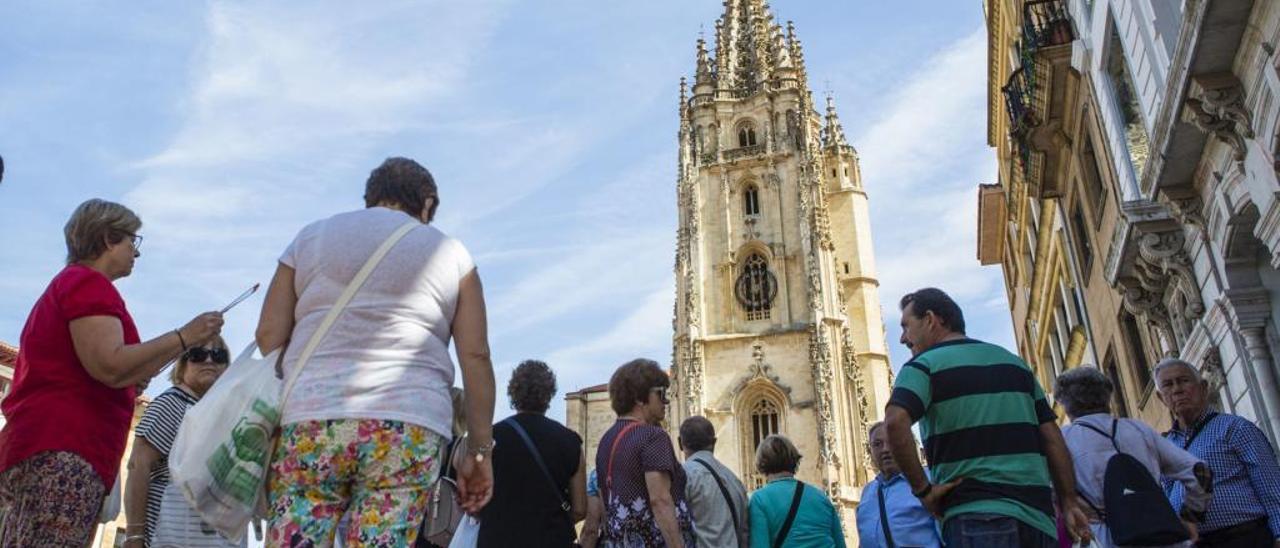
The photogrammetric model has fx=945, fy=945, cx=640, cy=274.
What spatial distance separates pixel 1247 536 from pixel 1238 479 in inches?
12.6

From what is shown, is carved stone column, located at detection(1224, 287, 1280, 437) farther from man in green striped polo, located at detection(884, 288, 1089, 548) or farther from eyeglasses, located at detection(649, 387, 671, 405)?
eyeglasses, located at detection(649, 387, 671, 405)

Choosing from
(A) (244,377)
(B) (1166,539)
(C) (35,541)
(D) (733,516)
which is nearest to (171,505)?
(C) (35,541)

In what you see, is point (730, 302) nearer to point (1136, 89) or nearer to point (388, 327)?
point (1136, 89)

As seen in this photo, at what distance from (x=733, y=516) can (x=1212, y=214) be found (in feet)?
22.0

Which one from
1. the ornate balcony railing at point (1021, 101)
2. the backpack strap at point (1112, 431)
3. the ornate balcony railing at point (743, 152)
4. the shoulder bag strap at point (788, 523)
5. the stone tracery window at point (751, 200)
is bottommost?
the shoulder bag strap at point (788, 523)

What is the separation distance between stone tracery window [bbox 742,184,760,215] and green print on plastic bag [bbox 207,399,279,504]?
136 feet

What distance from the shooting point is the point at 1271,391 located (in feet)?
30.3

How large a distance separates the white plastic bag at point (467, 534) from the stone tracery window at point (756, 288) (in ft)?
120

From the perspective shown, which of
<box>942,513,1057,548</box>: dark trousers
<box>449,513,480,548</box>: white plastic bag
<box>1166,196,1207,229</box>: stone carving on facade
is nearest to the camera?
<box>942,513,1057,548</box>: dark trousers

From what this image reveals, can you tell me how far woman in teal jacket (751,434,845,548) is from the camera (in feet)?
20.0

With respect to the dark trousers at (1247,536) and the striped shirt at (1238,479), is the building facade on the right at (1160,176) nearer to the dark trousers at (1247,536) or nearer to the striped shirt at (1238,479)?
the striped shirt at (1238,479)

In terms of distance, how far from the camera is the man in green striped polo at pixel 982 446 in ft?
13.4

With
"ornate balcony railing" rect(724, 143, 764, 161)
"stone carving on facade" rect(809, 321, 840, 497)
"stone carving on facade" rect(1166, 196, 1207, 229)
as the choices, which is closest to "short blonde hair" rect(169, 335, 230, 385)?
"stone carving on facade" rect(1166, 196, 1207, 229)

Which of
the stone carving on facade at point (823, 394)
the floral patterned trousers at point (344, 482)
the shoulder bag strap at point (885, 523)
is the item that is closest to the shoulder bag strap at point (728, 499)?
the shoulder bag strap at point (885, 523)
